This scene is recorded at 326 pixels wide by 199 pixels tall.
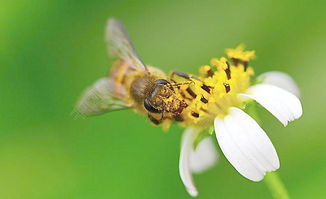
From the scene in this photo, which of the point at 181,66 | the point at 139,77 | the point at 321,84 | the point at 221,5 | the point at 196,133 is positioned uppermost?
the point at 221,5

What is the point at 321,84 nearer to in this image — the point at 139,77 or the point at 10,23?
the point at 139,77

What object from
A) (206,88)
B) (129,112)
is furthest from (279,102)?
(129,112)

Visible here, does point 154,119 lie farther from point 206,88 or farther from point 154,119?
point 206,88

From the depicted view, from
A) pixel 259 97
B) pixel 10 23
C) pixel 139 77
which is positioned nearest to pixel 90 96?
pixel 139 77

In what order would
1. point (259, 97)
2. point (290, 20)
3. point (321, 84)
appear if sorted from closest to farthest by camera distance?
point (259, 97) < point (321, 84) < point (290, 20)

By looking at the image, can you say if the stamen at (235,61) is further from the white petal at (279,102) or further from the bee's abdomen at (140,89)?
the bee's abdomen at (140,89)

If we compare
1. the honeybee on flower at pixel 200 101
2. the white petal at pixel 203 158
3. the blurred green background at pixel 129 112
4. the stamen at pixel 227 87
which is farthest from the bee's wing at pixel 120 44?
the blurred green background at pixel 129 112

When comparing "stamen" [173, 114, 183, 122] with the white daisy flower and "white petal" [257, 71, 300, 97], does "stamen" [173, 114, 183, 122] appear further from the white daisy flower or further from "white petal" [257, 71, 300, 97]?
"white petal" [257, 71, 300, 97]
